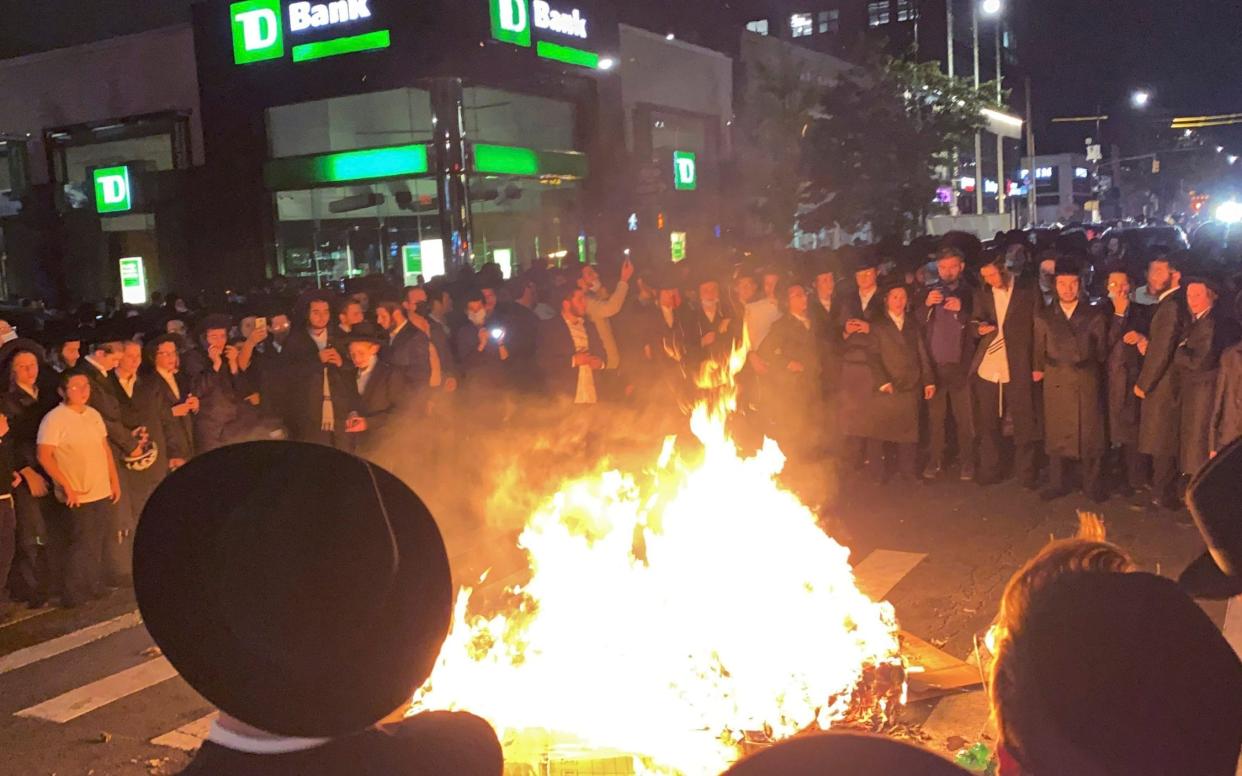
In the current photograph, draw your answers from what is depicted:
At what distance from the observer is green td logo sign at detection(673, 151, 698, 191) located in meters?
26.2

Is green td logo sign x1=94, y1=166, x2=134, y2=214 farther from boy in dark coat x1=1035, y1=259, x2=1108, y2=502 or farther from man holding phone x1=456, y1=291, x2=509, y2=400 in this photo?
boy in dark coat x1=1035, y1=259, x2=1108, y2=502

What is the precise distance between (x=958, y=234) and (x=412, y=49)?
1088 centimetres

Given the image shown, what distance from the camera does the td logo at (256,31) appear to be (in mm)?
20875

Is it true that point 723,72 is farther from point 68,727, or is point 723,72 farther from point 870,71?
point 68,727

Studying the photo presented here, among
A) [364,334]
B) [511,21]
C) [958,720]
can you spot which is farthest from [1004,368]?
[511,21]

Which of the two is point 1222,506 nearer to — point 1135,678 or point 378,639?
point 1135,678

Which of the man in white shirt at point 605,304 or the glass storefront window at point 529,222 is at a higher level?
the glass storefront window at point 529,222

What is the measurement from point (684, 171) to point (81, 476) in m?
20.6

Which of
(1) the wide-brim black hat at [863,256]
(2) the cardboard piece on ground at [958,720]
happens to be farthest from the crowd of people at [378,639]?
(1) the wide-brim black hat at [863,256]

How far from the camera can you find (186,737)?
217 inches

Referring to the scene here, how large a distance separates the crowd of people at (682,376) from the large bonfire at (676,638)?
323 cm

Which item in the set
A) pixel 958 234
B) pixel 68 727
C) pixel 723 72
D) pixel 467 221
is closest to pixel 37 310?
pixel 467 221

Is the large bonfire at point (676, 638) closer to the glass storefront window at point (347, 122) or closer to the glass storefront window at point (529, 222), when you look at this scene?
the glass storefront window at point (529, 222)

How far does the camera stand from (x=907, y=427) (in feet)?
33.1
